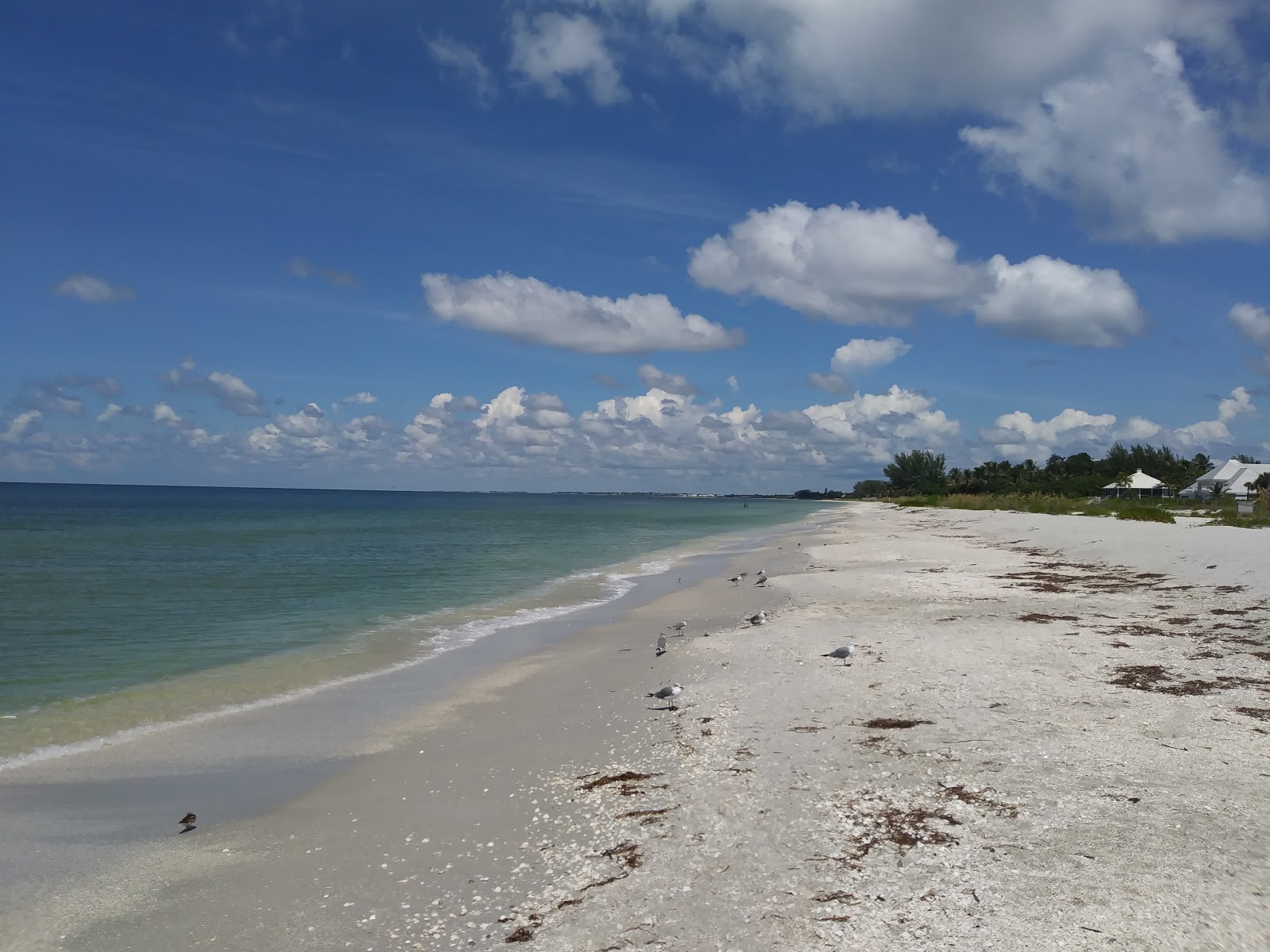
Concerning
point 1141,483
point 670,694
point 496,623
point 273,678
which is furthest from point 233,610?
point 1141,483

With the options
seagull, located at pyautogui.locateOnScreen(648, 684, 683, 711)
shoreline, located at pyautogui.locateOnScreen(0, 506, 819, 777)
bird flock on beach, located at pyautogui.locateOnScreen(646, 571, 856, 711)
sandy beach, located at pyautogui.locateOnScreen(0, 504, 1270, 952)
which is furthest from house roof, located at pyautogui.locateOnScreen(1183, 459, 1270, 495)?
seagull, located at pyautogui.locateOnScreen(648, 684, 683, 711)

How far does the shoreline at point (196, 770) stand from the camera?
7.60 m

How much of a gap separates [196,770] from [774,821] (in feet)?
23.5

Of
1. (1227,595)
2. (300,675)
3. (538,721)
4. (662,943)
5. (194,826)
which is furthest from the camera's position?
(1227,595)

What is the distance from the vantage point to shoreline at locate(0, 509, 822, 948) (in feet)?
24.9

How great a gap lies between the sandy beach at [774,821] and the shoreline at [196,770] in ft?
0.73

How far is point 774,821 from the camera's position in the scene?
275 inches

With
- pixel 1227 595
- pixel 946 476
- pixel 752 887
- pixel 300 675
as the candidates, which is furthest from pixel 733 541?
pixel 946 476

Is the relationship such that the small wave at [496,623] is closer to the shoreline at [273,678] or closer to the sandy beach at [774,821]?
the shoreline at [273,678]

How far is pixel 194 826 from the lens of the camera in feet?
26.3

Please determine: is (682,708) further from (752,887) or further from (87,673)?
(87,673)

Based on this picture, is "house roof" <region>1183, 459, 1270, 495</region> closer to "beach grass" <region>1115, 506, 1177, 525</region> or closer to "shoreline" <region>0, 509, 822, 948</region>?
"beach grass" <region>1115, 506, 1177, 525</region>

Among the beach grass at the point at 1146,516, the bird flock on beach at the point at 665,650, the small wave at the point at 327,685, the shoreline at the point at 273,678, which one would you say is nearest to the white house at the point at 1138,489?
the beach grass at the point at 1146,516

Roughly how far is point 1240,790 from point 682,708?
20.6 feet
